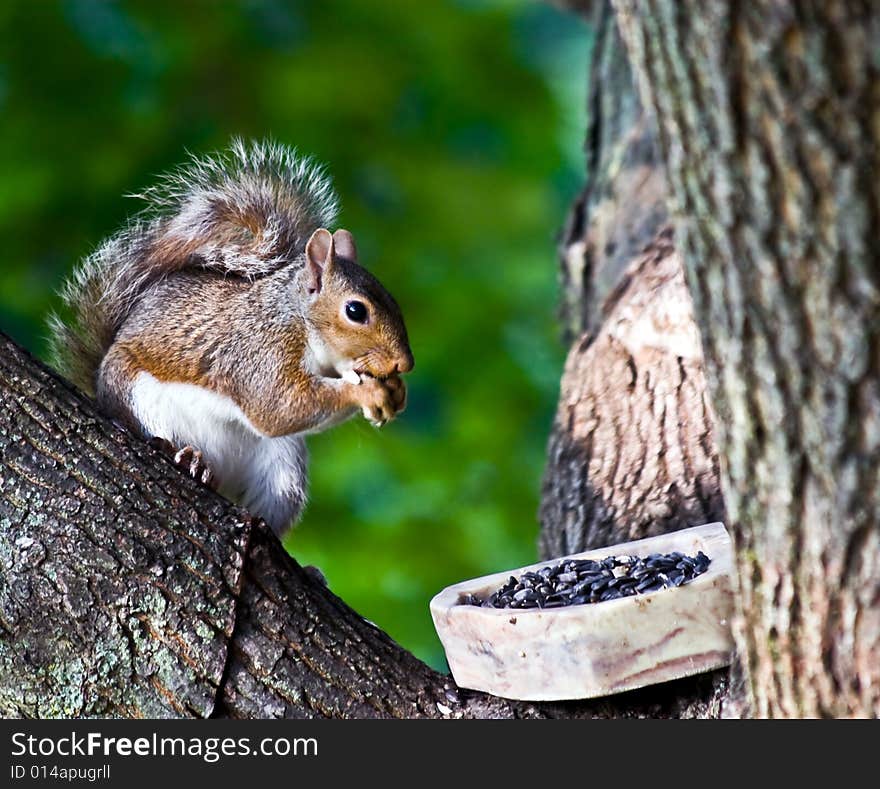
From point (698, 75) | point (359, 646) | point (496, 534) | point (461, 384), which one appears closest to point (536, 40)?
point (461, 384)

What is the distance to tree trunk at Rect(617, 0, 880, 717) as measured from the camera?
1236mm

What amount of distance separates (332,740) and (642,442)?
1.13 m

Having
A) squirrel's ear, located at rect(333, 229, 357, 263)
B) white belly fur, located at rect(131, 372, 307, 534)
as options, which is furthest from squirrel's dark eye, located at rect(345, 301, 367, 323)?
white belly fur, located at rect(131, 372, 307, 534)

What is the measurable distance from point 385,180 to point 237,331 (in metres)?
1.84

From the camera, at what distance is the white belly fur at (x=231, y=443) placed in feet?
9.20

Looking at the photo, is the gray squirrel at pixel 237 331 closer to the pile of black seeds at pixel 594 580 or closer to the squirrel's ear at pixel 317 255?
the squirrel's ear at pixel 317 255

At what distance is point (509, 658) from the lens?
6.23ft

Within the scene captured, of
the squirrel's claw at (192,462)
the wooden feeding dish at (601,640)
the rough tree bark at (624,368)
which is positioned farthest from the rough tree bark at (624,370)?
the squirrel's claw at (192,462)

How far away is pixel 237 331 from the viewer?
2922mm

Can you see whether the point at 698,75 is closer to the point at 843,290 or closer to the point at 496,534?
the point at 843,290

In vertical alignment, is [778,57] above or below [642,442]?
below

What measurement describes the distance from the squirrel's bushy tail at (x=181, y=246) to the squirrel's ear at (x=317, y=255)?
0.68ft

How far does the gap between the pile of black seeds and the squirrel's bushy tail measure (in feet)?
4.15

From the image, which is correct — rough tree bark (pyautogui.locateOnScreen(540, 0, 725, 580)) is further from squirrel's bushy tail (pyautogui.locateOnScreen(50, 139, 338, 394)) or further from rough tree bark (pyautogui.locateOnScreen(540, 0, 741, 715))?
squirrel's bushy tail (pyautogui.locateOnScreen(50, 139, 338, 394))
